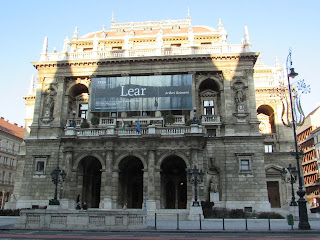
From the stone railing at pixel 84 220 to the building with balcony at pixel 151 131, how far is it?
12062mm

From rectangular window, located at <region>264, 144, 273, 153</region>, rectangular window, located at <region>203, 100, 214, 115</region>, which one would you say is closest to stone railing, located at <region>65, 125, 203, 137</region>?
rectangular window, located at <region>203, 100, 214, 115</region>

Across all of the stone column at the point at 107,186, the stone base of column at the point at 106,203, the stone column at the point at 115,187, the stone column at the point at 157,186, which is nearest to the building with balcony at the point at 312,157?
the stone column at the point at 157,186

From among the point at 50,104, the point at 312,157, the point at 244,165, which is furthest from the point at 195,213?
the point at 312,157

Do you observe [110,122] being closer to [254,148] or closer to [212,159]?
[212,159]

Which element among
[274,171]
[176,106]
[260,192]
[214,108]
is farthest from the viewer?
[274,171]

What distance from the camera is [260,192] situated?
33562mm

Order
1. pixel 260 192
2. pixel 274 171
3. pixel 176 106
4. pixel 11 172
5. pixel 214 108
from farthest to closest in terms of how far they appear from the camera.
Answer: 1. pixel 11 172
2. pixel 274 171
3. pixel 214 108
4. pixel 176 106
5. pixel 260 192

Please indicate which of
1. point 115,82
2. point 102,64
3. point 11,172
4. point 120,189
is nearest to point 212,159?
point 120,189

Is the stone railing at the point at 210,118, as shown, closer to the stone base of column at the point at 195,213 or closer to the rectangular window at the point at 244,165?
the rectangular window at the point at 244,165

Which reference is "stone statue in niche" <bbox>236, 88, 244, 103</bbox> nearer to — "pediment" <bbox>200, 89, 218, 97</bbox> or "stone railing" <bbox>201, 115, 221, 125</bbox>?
"stone railing" <bbox>201, 115, 221, 125</bbox>

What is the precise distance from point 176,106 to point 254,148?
32.5 ft

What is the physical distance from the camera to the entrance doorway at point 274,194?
1594 inches

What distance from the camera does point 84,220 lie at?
1816 centimetres

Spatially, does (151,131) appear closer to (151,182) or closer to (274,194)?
(151,182)
